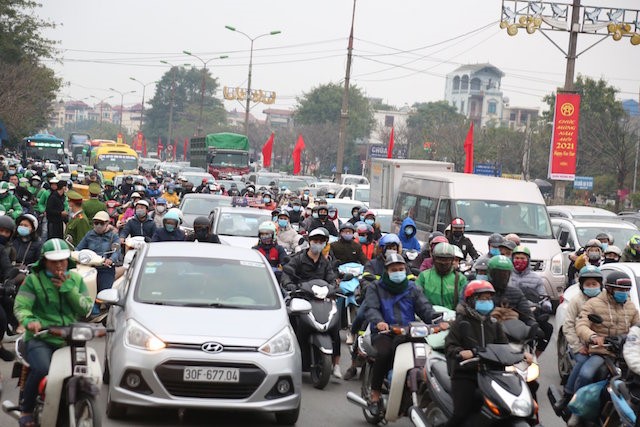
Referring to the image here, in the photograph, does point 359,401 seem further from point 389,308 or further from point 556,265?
point 556,265

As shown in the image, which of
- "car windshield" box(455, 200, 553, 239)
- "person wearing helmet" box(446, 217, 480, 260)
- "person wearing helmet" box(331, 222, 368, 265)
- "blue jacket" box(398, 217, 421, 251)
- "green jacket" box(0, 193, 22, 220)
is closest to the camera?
"person wearing helmet" box(331, 222, 368, 265)

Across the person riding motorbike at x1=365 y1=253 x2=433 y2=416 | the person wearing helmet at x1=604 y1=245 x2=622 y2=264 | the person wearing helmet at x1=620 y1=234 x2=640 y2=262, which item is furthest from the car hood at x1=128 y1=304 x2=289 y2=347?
the person wearing helmet at x1=620 y1=234 x2=640 y2=262

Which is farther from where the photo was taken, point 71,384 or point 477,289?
point 477,289

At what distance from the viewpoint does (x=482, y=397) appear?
25.1 feet

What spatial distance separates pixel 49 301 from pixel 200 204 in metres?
16.1

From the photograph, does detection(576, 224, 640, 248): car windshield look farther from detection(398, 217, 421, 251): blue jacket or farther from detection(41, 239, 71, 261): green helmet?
detection(41, 239, 71, 261): green helmet

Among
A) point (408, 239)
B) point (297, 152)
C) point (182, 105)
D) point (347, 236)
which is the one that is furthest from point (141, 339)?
point (182, 105)

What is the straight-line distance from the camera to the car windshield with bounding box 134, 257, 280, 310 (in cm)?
1008

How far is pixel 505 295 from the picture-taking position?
33.1 feet

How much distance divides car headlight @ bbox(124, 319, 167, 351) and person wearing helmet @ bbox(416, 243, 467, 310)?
276 cm

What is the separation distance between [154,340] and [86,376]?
1.32 metres

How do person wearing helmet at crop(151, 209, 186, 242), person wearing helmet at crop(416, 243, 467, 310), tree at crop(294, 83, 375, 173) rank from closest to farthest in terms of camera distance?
person wearing helmet at crop(416, 243, 467, 310)
person wearing helmet at crop(151, 209, 186, 242)
tree at crop(294, 83, 375, 173)

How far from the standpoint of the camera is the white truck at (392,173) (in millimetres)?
34281

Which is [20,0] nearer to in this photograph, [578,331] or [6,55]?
[6,55]
